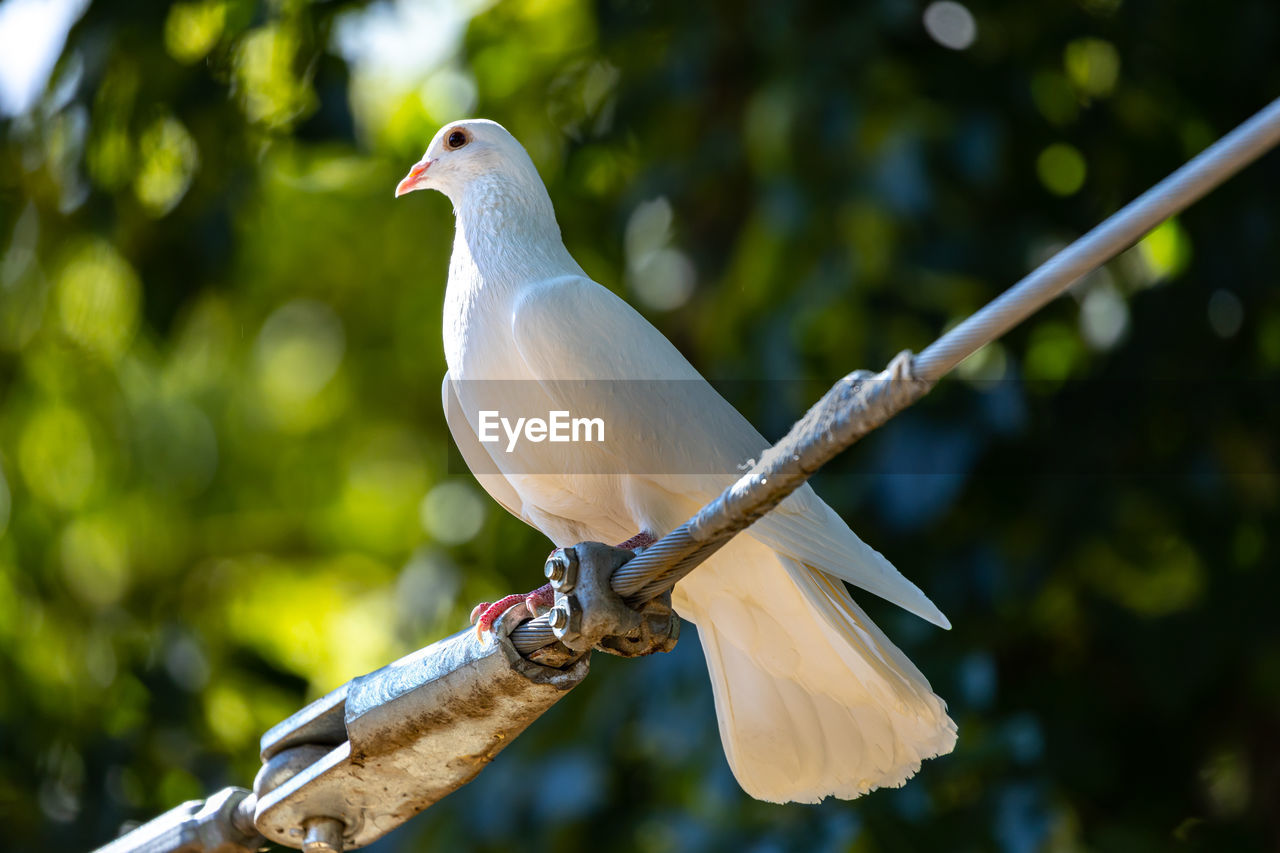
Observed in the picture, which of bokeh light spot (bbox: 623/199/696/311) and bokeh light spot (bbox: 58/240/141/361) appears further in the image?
bokeh light spot (bbox: 58/240/141/361)

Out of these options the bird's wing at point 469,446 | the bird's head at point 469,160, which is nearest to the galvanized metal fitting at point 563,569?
the bird's wing at point 469,446

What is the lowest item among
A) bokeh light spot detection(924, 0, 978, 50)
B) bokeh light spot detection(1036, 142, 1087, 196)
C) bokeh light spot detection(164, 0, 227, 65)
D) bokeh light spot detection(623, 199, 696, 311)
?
bokeh light spot detection(623, 199, 696, 311)

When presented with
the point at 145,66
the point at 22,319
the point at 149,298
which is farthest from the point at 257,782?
the point at 22,319

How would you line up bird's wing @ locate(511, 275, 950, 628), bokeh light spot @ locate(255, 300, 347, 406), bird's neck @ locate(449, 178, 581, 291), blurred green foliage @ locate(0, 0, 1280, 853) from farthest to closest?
bokeh light spot @ locate(255, 300, 347, 406)
blurred green foliage @ locate(0, 0, 1280, 853)
bird's neck @ locate(449, 178, 581, 291)
bird's wing @ locate(511, 275, 950, 628)

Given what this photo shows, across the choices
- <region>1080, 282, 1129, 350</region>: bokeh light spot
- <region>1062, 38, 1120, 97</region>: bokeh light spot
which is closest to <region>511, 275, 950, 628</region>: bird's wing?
<region>1080, 282, 1129, 350</region>: bokeh light spot

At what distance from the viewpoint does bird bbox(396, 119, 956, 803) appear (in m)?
2.66

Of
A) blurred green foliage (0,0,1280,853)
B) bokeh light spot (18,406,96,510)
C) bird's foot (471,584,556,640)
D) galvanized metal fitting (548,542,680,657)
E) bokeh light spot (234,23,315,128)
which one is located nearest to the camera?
galvanized metal fitting (548,542,680,657)

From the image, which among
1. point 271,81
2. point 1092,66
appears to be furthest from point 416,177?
point 1092,66

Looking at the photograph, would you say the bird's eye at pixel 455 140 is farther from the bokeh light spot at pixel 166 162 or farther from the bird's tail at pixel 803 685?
the bokeh light spot at pixel 166 162

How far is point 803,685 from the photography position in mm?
2979

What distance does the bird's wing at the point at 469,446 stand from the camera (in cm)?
285

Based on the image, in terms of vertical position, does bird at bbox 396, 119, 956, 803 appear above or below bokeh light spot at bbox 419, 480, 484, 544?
above

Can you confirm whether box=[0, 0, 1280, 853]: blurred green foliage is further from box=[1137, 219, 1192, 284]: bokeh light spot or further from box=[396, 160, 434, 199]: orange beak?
box=[396, 160, 434, 199]: orange beak

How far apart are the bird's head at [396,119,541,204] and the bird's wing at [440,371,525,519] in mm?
424
